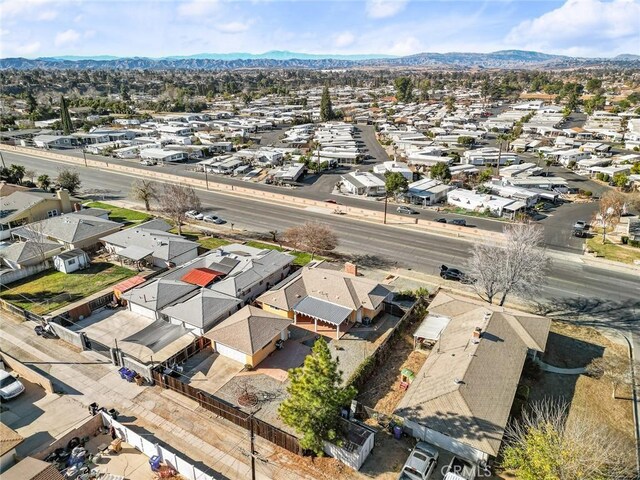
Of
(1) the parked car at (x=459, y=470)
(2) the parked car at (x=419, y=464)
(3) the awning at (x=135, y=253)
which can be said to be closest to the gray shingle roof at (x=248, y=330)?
(2) the parked car at (x=419, y=464)

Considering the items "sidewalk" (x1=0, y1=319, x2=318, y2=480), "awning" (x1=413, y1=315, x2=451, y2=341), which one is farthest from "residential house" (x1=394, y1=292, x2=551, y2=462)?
"sidewalk" (x1=0, y1=319, x2=318, y2=480)

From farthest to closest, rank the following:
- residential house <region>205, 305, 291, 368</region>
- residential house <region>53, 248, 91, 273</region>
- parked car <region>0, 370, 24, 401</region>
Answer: residential house <region>53, 248, 91, 273</region>
residential house <region>205, 305, 291, 368</region>
parked car <region>0, 370, 24, 401</region>

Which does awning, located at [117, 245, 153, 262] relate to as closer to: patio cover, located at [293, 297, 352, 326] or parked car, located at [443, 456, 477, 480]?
patio cover, located at [293, 297, 352, 326]

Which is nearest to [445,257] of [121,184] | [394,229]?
[394,229]

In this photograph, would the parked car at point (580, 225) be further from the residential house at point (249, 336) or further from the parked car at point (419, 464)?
the parked car at point (419, 464)

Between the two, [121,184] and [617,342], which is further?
[121,184]

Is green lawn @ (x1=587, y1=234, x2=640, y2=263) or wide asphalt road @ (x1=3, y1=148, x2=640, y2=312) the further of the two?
green lawn @ (x1=587, y1=234, x2=640, y2=263)

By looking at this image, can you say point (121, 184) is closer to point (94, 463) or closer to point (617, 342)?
point (94, 463)
